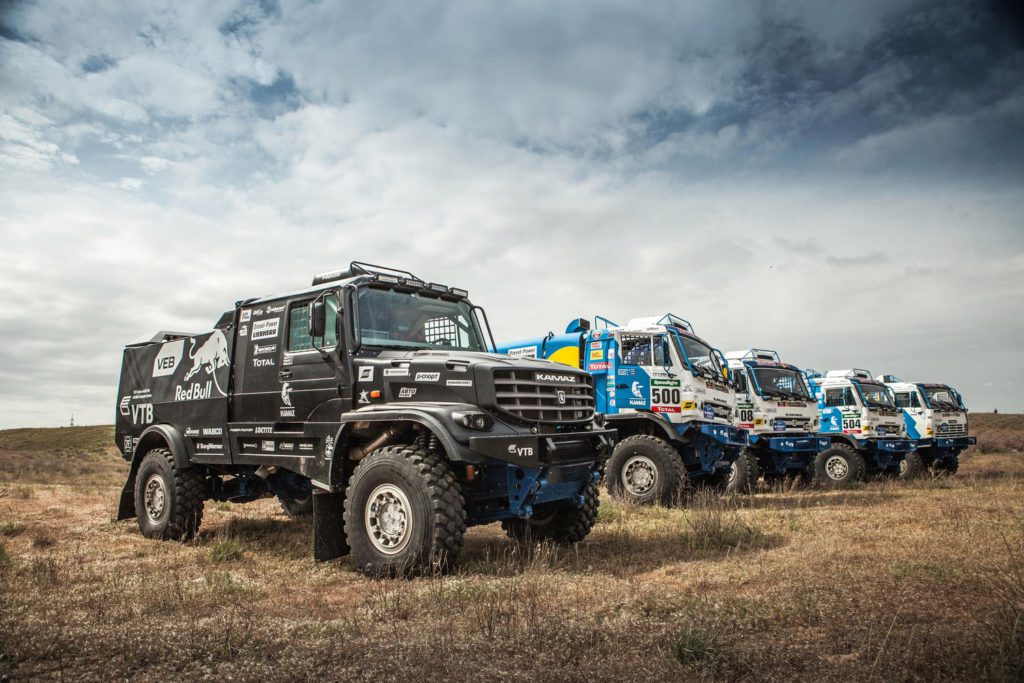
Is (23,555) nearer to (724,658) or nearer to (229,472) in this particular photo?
(229,472)

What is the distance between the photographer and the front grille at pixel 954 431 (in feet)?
67.7

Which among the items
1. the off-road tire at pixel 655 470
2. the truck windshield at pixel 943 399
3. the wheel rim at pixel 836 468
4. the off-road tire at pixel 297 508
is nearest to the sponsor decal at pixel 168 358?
the off-road tire at pixel 297 508

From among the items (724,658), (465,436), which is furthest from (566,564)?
(724,658)

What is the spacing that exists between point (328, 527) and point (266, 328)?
8.48 ft

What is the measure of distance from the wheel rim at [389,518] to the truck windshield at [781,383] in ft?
40.0

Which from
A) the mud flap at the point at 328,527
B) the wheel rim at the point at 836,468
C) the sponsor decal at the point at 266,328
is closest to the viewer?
the mud flap at the point at 328,527

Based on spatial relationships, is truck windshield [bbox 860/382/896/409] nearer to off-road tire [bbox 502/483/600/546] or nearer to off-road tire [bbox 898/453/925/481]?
off-road tire [bbox 898/453/925/481]

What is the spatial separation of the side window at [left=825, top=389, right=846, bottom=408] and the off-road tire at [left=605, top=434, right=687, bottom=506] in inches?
376

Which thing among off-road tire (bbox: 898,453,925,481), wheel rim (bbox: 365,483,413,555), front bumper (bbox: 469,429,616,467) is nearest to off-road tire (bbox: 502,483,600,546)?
front bumper (bbox: 469,429,616,467)

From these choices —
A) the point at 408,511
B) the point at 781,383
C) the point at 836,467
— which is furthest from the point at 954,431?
the point at 408,511

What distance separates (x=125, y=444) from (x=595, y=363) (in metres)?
7.68

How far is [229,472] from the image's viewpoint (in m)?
8.84

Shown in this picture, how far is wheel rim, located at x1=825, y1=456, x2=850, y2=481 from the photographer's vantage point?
17.1 m

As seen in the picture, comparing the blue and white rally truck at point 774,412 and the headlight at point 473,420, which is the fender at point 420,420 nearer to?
the headlight at point 473,420
